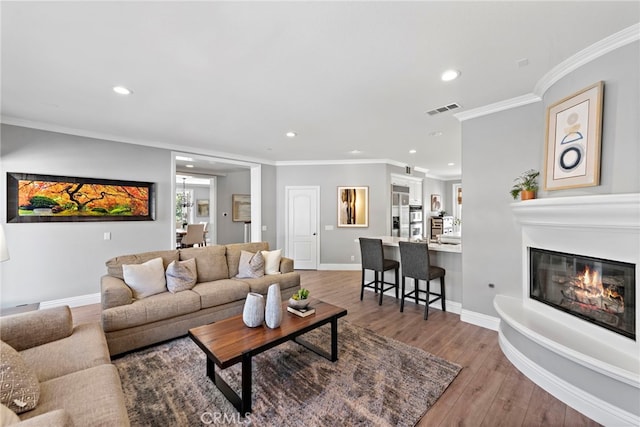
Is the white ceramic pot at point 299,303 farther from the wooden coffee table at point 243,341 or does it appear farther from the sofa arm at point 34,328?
the sofa arm at point 34,328

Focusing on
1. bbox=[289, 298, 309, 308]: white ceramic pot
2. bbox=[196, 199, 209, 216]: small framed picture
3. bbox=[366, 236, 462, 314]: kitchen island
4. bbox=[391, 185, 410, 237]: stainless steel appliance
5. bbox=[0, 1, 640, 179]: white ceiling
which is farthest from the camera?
bbox=[196, 199, 209, 216]: small framed picture

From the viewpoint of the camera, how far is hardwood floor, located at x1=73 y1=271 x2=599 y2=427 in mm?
1828

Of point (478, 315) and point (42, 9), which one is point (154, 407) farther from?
point (478, 315)

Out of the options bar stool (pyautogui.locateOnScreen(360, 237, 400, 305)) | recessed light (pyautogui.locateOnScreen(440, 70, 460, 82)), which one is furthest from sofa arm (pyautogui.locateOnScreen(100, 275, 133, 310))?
recessed light (pyautogui.locateOnScreen(440, 70, 460, 82))

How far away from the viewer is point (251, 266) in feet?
12.3

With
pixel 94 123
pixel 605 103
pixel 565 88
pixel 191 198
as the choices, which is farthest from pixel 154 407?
pixel 191 198

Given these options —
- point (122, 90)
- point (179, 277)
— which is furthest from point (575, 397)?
point (122, 90)

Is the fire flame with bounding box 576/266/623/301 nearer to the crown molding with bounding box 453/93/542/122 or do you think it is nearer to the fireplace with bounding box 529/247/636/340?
the fireplace with bounding box 529/247/636/340

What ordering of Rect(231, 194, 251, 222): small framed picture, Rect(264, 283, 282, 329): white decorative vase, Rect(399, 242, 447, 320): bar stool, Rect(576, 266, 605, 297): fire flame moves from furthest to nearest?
Rect(231, 194, 251, 222): small framed picture → Rect(399, 242, 447, 320): bar stool → Rect(264, 283, 282, 329): white decorative vase → Rect(576, 266, 605, 297): fire flame

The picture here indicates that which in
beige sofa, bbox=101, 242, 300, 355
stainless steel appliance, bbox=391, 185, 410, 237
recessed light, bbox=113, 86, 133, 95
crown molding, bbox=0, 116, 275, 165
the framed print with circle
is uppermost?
recessed light, bbox=113, 86, 133, 95

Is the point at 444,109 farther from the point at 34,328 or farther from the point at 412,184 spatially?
the point at 412,184

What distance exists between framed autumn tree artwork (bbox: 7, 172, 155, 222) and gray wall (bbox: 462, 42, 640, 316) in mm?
5000

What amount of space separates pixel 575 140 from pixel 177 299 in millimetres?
4044

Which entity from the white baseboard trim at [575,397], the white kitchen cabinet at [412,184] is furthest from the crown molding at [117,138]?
the white baseboard trim at [575,397]
